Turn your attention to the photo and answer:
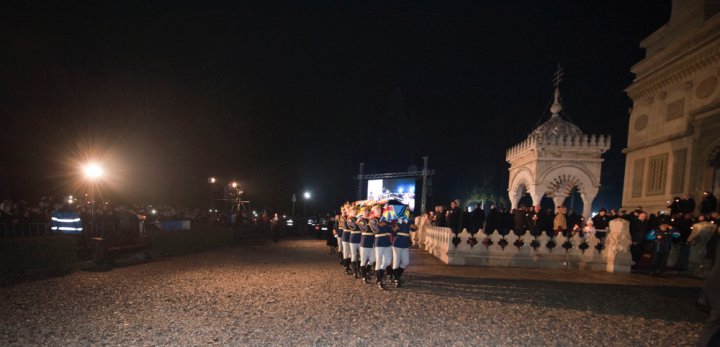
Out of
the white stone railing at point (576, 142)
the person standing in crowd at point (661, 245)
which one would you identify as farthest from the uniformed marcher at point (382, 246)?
the white stone railing at point (576, 142)

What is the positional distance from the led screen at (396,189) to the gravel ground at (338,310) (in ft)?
70.0

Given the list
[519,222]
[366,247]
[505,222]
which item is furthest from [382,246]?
[519,222]

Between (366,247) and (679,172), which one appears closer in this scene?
(366,247)

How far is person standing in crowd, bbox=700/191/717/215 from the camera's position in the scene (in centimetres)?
1422

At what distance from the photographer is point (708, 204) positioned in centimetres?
1426

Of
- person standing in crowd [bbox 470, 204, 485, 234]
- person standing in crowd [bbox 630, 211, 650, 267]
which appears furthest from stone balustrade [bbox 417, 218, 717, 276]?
person standing in crowd [bbox 470, 204, 485, 234]

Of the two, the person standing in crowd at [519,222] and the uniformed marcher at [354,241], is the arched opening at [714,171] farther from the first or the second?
the uniformed marcher at [354,241]

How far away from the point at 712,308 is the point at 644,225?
10354 mm

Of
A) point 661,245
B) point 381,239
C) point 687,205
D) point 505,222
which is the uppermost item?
point 687,205

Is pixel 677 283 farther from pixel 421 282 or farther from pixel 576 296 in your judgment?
pixel 421 282

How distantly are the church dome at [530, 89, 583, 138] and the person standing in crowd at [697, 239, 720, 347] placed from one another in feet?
60.8

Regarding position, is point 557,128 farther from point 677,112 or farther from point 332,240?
point 332,240

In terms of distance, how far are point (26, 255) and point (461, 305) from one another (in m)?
10.9

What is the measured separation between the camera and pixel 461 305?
7.73 metres
